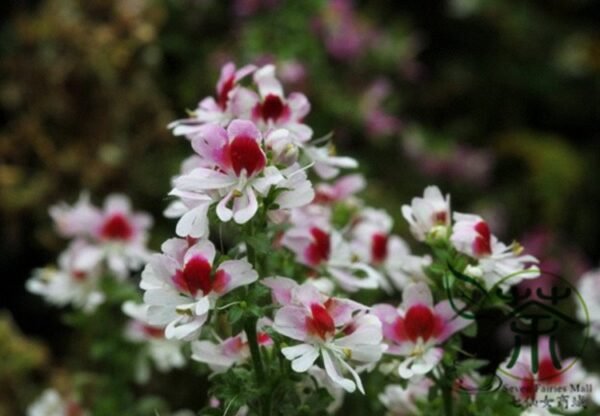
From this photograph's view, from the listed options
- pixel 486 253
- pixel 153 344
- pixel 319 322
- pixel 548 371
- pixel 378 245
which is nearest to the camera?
pixel 319 322

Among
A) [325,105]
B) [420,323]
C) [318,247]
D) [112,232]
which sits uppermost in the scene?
[325,105]

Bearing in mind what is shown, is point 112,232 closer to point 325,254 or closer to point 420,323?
point 325,254

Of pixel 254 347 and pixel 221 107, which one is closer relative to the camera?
pixel 254 347

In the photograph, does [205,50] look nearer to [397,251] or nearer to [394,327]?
[397,251]

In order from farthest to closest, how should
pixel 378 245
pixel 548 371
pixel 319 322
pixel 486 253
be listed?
pixel 378 245
pixel 548 371
pixel 486 253
pixel 319 322

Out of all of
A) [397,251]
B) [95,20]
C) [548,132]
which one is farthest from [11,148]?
[548,132]

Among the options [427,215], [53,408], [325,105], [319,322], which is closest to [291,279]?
[319,322]
